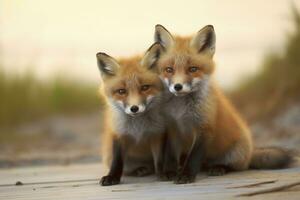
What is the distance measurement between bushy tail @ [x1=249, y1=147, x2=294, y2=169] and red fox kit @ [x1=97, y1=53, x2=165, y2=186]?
0.76m

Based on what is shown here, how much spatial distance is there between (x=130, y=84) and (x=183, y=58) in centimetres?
35

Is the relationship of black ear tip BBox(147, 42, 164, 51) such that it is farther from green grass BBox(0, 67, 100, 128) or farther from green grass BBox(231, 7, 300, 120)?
green grass BBox(0, 67, 100, 128)

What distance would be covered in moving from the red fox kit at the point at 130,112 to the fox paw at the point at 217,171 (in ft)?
1.05

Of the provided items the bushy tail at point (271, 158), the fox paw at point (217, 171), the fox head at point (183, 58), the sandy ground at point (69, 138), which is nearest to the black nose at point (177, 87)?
the fox head at point (183, 58)

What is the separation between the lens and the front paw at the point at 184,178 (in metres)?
3.46

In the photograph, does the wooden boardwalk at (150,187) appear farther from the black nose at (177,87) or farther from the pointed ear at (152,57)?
the pointed ear at (152,57)

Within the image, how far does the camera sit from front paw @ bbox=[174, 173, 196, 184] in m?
3.46

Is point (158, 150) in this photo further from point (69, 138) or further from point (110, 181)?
point (69, 138)

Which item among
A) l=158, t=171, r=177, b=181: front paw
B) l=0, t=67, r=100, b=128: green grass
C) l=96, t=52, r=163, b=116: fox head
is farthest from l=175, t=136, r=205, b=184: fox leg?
l=0, t=67, r=100, b=128: green grass

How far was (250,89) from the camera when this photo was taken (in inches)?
387

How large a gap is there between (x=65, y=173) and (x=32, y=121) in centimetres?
618

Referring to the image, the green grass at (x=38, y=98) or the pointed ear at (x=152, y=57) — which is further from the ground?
the green grass at (x=38, y=98)

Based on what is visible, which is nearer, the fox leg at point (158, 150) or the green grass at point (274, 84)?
the fox leg at point (158, 150)

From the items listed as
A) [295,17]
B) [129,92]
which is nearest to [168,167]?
[129,92]
